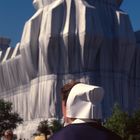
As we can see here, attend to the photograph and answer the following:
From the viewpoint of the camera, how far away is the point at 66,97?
12.2 ft

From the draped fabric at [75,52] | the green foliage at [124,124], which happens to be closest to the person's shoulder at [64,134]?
the green foliage at [124,124]

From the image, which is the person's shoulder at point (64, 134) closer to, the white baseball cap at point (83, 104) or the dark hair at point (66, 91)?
the white baseball cap at point (83, 104)

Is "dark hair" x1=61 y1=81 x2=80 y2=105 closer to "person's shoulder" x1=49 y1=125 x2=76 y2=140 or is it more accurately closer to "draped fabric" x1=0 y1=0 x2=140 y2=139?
"person's shoulder" x1=49 y1=125 x2=76 y2=140

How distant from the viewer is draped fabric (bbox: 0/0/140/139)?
72.0 metres

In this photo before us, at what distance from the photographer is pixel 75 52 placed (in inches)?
2842

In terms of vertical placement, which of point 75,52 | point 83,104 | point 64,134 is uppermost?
point 75,52

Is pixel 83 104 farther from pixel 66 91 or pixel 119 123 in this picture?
pixel 119 123

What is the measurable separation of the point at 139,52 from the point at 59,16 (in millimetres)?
11921

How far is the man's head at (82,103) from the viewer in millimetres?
3615

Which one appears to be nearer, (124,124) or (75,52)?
(124,124)

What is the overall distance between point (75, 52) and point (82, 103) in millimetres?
68609

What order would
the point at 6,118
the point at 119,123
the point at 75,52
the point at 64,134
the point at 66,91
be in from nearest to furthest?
the point at 64,134 < the point at 66,91 < the point at 119,123 < the point at 6,118 < the point at 75,52

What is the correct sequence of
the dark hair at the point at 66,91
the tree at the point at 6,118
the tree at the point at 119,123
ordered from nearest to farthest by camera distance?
1. the dark hair at the point at 66,91
2. the tree at the point at 119,123
3. the tree at the point at 6,118

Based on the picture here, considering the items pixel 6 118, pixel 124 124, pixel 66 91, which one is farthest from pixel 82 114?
pixel 6 118
